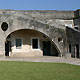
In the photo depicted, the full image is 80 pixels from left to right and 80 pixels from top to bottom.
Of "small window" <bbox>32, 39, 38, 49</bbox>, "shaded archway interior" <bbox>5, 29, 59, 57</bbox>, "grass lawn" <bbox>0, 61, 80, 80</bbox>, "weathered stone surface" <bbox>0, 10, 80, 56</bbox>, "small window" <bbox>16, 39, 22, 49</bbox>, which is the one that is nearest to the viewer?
"grass lawn" <bbox>0, 61, 80, 80</bbox>

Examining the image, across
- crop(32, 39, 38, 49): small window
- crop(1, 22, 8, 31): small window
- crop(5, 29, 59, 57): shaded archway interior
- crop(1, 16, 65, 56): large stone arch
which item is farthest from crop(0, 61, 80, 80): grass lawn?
crop(32, 39, 38, 49): small window

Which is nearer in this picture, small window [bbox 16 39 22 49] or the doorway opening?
small window [bbox 16 39 22 49]

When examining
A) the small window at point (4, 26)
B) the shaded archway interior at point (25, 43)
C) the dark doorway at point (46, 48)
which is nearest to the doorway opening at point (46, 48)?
the dark doorway at point (46, 48)

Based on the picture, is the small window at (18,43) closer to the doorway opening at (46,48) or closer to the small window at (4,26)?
the small window at (4,26)

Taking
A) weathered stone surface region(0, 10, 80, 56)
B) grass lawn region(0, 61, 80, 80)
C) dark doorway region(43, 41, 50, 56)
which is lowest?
grass lawn region(0, 61, 80, 80)

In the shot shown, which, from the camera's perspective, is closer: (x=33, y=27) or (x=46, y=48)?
(x=33, y=27)

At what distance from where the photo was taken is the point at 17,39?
1033 inches

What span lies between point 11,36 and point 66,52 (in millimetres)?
7816

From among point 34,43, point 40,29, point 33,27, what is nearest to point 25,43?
point 34,43

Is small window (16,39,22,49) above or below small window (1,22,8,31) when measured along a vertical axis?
below

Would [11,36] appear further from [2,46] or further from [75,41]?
[75,41]

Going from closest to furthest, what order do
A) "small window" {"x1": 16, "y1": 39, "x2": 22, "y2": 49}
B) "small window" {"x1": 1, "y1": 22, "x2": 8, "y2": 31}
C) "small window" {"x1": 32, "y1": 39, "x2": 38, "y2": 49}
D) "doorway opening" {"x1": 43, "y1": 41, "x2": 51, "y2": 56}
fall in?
"small window" {"x1": 1, "y1": 22, "x2": 8, "y2": 31}
"small window" {"x1": 16, "y1": 39, "x2": 22, "y2": 49}
"small window" {"x1": 32, "y1": 39, "x2": 38, "y2": 49}
"doorway opening" {"x1": 43, "y1": 41, "x2": 51, "y2": 56}

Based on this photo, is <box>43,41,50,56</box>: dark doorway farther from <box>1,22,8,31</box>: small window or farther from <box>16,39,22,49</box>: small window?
<box>1,22,8,31</box>: small window

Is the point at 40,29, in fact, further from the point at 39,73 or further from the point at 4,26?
the point at 39,73
